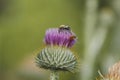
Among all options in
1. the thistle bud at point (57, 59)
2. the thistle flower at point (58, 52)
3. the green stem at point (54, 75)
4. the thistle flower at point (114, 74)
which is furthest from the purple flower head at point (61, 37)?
the thistle flower at point (114, 74)

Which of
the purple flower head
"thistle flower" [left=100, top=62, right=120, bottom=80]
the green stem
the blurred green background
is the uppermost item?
the blurred green background

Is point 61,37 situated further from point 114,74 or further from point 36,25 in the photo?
point 36,25

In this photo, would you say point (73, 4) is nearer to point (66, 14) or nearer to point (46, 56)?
point (66, 14)

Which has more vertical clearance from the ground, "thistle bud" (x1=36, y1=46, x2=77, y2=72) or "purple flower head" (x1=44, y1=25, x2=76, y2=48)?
"purple flower head" (x1=44, y1=25, x2=76, y2=48)

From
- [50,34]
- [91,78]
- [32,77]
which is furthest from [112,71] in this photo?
[32,77]

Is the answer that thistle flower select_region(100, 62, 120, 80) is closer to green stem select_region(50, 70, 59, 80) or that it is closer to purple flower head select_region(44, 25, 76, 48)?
green stem select_region(50, 70, 59, 80)

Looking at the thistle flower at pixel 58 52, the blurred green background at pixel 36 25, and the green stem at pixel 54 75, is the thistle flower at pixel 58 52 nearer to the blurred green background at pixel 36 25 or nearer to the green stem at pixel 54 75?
the green stem at pixel 54 75

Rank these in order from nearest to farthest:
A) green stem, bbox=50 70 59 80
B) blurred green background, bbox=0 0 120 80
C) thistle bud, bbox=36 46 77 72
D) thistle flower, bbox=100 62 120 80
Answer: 1. thistle flower, bbox=100 62 120 80
2. green stem, bbox=50 70 59 80
3. thistle bud, bbox=36 46 77 72
4. blurred green background, bbox=0 0 120 80

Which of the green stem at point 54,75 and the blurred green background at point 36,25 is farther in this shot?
the blurred green background at point 36,25

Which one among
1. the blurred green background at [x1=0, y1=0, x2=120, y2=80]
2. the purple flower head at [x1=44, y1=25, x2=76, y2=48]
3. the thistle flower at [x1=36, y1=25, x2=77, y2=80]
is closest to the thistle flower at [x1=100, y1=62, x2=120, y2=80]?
the thistle flower at [x1=36, y1=25, x2=77, y2=80]
